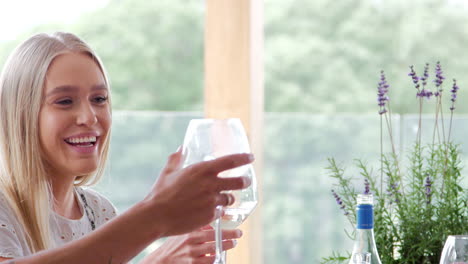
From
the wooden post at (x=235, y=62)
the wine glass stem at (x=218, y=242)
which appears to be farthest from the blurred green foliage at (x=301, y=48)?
the wine glass stem at (x=218, y=242)

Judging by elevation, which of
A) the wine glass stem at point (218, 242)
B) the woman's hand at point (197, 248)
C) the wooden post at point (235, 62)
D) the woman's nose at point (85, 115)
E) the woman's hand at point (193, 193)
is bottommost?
the woman's hand at point (197, 248)

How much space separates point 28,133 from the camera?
Answer: 155 cm

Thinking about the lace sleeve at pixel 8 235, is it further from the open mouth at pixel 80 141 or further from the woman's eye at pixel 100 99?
the woman's eye at pixel 100 99

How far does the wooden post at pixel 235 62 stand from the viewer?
255 cm

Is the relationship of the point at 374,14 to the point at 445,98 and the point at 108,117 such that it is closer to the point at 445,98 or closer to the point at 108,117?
the point at 445,98

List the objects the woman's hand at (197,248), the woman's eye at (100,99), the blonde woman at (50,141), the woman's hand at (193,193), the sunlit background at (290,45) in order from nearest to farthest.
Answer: the woman's hand at (193,193)
the woman's hand at (197,248)
the blonde woman at (50,141)
the woman's eye at (100,99)
the sunlit background at (290,45)

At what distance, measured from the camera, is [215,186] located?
0.92 metres

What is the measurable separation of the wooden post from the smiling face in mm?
1031

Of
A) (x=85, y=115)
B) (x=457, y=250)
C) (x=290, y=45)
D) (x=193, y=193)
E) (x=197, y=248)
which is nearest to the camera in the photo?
(x=193, y=193)

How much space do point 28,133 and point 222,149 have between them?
71 cm

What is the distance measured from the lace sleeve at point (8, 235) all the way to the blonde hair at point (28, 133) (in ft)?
0.08

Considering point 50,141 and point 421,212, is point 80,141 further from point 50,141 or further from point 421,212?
point 421,212

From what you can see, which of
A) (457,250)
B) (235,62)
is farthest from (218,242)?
(235,62)

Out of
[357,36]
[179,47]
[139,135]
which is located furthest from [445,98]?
[139,135]
